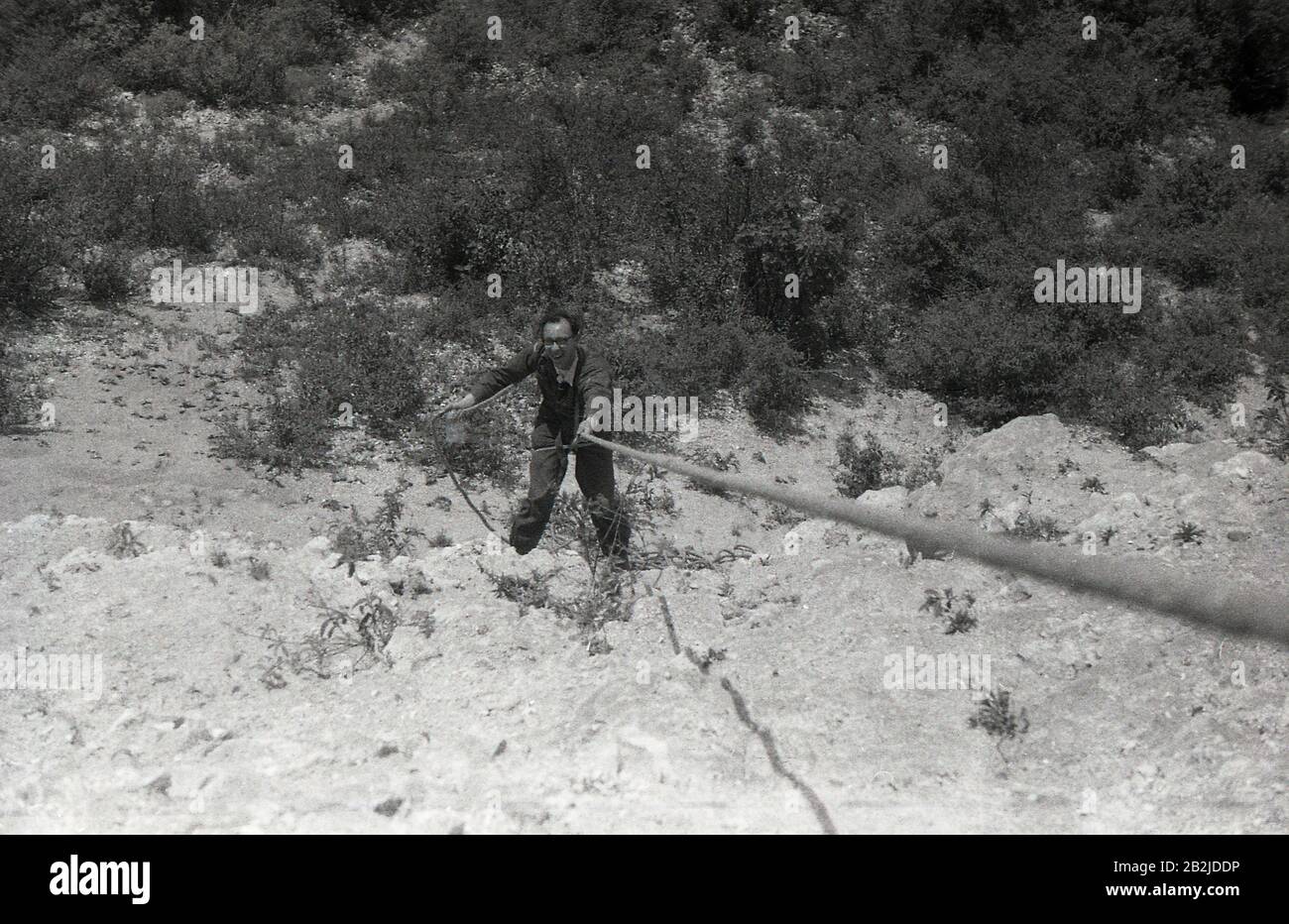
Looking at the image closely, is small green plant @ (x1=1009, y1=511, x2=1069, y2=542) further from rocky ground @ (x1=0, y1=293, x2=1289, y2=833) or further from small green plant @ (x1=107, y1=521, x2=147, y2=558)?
small green plant @ (x1=107, y1=521, x2=147, y2=558)

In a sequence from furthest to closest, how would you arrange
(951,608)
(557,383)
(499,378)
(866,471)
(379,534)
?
(866,471)
(379,534)
(499,378)
(557,383)
(951,608)

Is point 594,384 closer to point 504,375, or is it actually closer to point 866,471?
point 504,375

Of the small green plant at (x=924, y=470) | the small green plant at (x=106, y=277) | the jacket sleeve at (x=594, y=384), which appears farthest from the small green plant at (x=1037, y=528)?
the small green plant at (x=106, y=277)

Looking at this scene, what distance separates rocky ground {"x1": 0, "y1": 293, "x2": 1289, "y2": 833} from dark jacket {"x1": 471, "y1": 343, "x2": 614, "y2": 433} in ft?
2.68

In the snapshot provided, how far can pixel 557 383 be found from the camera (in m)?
5.29

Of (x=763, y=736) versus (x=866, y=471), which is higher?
(x=763, y=736)

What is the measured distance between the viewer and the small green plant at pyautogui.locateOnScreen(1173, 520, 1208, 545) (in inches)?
185

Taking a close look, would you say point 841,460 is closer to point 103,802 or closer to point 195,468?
point 195,468

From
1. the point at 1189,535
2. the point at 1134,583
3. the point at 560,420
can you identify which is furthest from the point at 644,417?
the point at 1134,583

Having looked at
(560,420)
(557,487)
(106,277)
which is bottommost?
(557,487)

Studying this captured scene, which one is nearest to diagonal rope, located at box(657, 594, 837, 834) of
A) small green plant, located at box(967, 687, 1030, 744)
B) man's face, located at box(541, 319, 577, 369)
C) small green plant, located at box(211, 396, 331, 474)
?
small green plant, located at box(967, 687, 1030, 744)

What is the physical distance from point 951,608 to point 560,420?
2.37 m

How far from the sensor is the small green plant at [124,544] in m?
4.93

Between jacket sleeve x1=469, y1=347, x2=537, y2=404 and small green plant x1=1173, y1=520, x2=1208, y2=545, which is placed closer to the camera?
small green plant x1=1173, y1=520, x2=1208, y2=545
